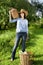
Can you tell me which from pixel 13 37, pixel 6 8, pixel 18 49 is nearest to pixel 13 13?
pixel 18 49

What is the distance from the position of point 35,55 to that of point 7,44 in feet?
5.13

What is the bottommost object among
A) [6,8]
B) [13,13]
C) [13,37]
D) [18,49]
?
[18,49]

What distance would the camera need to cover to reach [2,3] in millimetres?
13188

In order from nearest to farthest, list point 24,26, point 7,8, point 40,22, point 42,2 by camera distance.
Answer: point 24,26, point 7,8, point 40,22, point 42,2

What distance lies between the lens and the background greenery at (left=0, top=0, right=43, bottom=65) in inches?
340

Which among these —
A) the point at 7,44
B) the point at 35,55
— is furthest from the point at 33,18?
the point at 35,55

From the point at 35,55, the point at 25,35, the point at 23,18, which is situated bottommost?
the point at 35,55

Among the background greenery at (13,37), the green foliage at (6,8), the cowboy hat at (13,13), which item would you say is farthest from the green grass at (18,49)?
the green foliage at (6,8)

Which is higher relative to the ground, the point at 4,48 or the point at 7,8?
the point at 7,8

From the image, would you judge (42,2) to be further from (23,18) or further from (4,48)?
(23,18)

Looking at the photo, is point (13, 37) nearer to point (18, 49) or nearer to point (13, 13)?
point (18, 49)

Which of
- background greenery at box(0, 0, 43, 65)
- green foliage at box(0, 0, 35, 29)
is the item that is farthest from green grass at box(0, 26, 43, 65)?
green foliage at box(0, 0, 35, 29)

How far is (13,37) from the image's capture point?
10664 mm

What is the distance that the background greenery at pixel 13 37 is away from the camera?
863 cm
